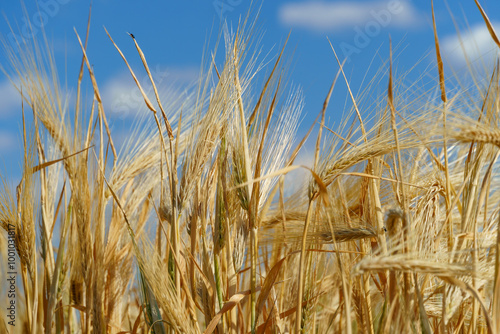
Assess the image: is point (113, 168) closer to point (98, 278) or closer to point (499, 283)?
point (98, 278)

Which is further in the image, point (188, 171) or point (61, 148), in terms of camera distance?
point (61, 148)

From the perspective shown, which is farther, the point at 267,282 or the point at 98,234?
the point at 98,234

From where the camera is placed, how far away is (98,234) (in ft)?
4.39

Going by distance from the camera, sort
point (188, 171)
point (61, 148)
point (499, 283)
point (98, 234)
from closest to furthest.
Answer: point (499, 283)
point (188, 171)
point (98, 234)
point (61, 148)

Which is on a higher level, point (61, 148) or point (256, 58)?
point (256, 58)

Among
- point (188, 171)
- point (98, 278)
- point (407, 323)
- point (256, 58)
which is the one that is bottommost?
point (407, 323)

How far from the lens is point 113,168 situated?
1594 mm

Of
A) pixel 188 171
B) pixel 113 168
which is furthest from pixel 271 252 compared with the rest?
pixel 113 168

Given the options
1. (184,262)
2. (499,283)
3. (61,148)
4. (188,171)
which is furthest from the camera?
(184,262)

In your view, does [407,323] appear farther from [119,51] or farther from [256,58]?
[119,51]

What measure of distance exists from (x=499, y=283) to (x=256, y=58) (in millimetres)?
804

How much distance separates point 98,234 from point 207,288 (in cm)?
31

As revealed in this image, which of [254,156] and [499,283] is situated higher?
[254,156]

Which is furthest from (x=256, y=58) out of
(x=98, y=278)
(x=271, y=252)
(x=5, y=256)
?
(x=5, y=256)
